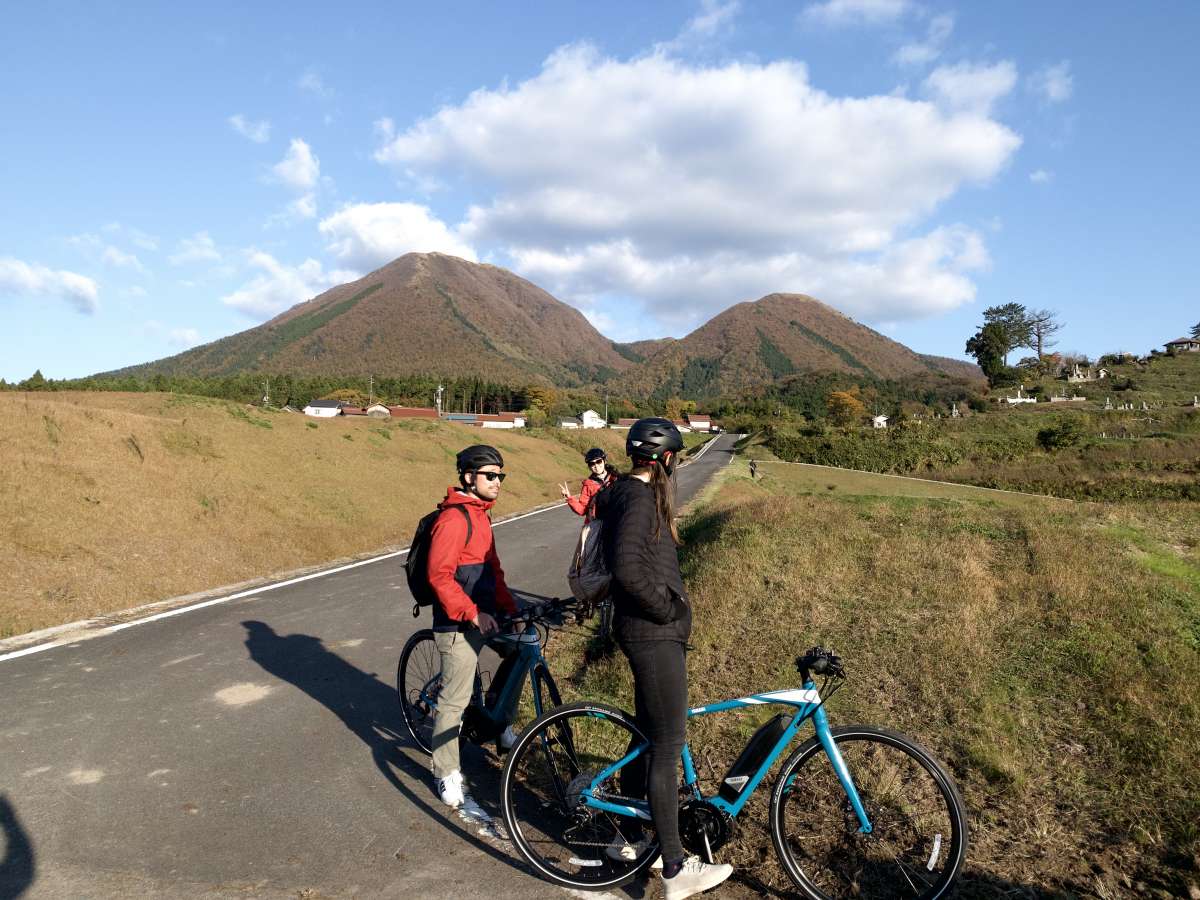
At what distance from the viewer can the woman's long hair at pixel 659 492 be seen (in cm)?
310

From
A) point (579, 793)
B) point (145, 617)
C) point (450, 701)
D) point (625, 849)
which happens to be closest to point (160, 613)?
point (145, 617)

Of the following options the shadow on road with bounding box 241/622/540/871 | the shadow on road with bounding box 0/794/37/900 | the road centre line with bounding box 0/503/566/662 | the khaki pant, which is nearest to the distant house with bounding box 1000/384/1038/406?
the road centre line with bounding box 0/503/566/662

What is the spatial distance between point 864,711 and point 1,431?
1639 cm

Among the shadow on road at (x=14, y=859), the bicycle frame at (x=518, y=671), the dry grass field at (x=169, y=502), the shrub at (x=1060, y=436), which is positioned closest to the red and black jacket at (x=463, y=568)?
the bicycle frame at (x=518, y=671)

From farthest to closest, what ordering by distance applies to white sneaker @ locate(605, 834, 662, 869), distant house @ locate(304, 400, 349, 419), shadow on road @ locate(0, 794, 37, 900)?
distant house @ locate(304, 400, 349, 419)
white sneaker @ locate(605, 834, 662, 869)
shadow on road @ locate(0, 794, 37, 900)

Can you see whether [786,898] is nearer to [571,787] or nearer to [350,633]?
[571,787]

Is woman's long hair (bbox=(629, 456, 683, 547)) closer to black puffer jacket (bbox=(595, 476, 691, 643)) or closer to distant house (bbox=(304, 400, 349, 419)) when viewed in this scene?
black puffer jacket (bbox=(595, 476, 691, 643))

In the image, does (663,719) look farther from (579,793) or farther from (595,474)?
(595,474)

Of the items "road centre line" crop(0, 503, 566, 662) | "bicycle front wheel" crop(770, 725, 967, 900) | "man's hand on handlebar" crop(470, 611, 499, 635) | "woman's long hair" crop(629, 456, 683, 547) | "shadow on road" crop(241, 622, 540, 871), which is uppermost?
"woman's long hair" crop(629, 456, 683, 547)

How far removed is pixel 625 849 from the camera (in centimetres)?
321

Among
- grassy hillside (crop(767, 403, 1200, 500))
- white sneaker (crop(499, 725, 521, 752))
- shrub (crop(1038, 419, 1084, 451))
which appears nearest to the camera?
white sneaker (crop(499, 725, 521, 752))

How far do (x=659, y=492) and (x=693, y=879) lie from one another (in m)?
1.82

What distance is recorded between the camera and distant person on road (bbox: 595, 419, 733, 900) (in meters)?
2.98

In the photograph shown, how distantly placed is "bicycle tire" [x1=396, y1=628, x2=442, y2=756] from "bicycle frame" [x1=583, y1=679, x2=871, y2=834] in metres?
1.89
